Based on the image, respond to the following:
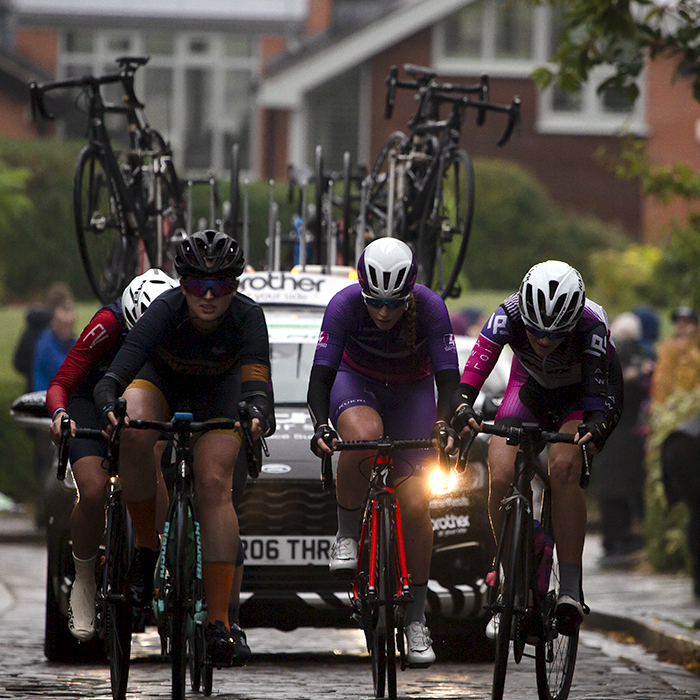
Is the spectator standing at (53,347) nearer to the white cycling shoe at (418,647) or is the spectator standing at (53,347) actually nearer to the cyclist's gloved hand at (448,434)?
the white cycling shoe at (418,647)

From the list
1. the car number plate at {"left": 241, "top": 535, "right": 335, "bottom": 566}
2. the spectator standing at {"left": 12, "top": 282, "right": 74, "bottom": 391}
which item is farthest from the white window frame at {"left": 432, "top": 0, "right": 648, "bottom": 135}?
the car number plate at {"left": 241, "top": 535, "right": 335, "bottom": 566}

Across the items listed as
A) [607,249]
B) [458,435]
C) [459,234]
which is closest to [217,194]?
[459,234]

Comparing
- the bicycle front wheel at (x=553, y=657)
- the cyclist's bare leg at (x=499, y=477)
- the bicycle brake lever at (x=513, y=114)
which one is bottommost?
the bicycle front wheel at (x=553, y=657)

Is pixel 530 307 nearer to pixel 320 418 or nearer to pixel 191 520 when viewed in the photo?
pixel 320 418

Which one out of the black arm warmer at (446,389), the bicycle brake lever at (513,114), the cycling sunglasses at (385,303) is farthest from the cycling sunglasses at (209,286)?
the bicycle brake lever at (513,114)

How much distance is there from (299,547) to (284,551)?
8cm

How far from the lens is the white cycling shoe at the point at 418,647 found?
7.26 meters

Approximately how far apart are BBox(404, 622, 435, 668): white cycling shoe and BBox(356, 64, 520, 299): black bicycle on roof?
3.30 m

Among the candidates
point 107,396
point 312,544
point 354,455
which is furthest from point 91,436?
point 312,544

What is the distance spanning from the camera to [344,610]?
8211 millimetres

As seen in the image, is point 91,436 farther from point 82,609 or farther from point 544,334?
point 544,334

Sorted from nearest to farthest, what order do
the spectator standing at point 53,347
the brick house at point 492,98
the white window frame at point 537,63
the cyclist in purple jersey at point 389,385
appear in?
the cyclist in purple jersey at point 389,385 → the spectator standing at point 53,347 → the brick house at point 492,98 → the white window frame at point 537,63

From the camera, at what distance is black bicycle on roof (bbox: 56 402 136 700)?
6953 millimetres

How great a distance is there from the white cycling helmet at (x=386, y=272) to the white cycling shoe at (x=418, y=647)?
1.52 m
